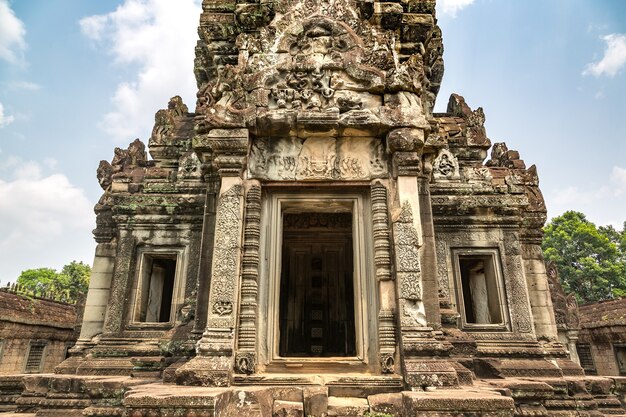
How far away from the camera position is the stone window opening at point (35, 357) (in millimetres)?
17894

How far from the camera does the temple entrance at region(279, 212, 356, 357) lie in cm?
1023

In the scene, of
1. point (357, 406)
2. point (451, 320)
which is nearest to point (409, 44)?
point (451, 320)

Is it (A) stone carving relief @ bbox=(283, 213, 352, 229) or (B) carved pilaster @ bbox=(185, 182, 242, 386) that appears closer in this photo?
(B) carved pilaster @ bbox=(185, 182, 242, 386)

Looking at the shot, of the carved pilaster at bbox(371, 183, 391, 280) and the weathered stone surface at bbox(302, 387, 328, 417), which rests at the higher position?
the carved pilaster at bbox(371, 183, 391, 280)

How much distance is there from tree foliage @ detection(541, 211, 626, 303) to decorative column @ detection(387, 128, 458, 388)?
32.2 m

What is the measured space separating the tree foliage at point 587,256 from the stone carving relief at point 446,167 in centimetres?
2796

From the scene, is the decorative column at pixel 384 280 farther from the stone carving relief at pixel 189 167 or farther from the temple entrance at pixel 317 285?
the stone carving relief at pixel 189 167

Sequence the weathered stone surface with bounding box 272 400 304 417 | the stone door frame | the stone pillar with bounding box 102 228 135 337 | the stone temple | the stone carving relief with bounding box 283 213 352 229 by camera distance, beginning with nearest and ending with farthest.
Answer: the weathered stone surface with bounding box 272 400 304 417 < the stone temple < the stone door frame < the stone pillar with bounding box 102 228 135 337 < the stone carving relief with bounding box 283 213 352 229

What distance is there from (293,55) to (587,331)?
20.5 metres

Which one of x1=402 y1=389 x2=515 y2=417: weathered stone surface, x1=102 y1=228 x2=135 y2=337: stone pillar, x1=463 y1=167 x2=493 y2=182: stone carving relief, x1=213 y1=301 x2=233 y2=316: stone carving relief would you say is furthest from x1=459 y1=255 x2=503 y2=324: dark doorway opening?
x1=102 y1=228 x2=135 y2=337: stone pillar

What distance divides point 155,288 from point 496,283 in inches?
295

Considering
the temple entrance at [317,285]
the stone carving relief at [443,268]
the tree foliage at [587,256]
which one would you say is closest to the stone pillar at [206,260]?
the temple entrance at [317,285]

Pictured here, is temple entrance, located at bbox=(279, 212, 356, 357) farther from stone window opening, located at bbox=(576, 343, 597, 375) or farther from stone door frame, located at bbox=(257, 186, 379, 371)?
stone window opening, located at bbox=(576, 343, 597, 375)

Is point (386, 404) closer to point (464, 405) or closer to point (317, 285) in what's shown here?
point (464, 405)
